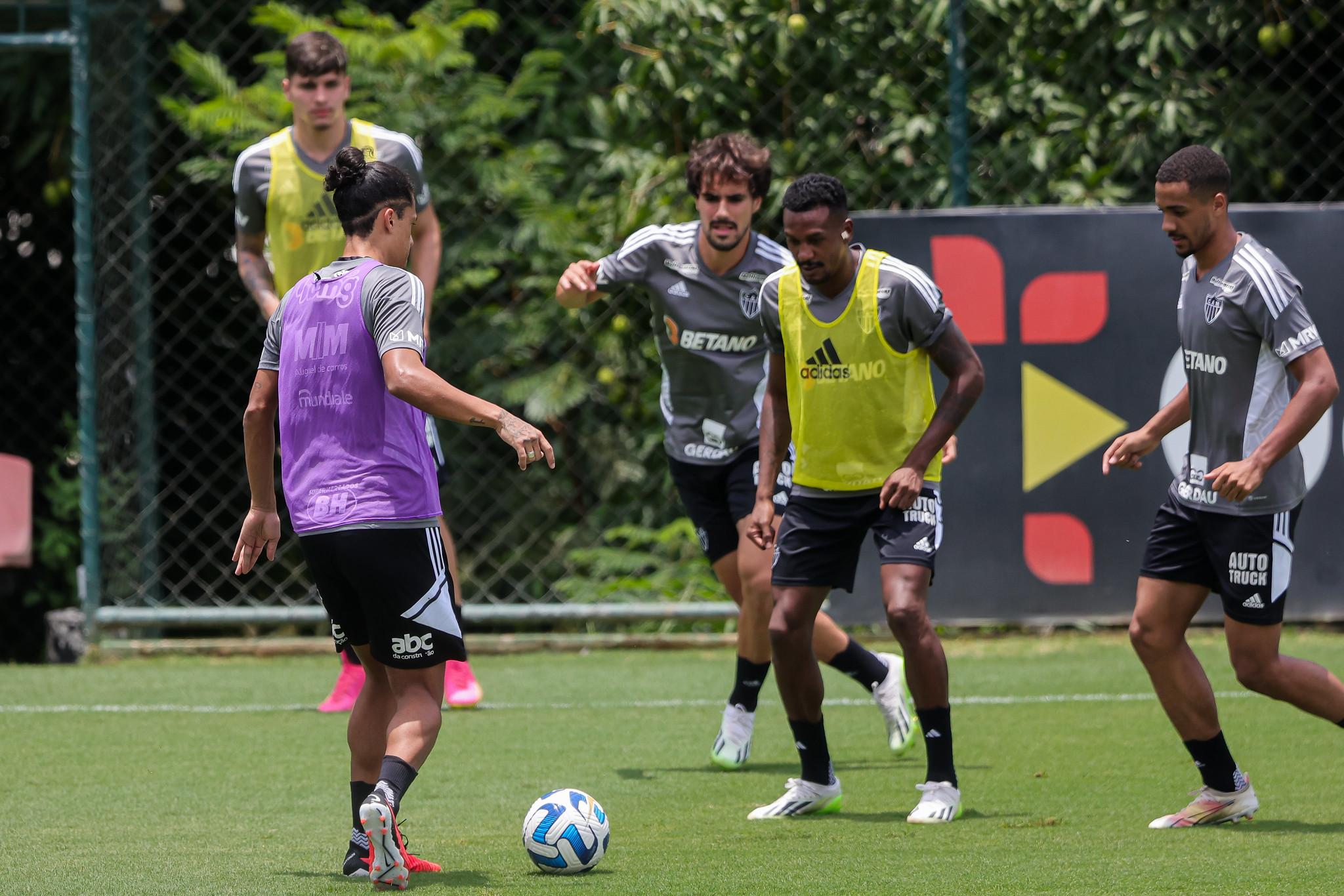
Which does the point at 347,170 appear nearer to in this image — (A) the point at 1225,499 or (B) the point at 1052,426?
(A) the point at 1225,499

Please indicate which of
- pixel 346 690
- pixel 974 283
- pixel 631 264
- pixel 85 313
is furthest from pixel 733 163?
pixel 85 313

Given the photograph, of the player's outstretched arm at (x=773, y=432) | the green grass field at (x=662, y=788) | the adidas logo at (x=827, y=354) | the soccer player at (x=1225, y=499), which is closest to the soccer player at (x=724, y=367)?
the green grass field at (x=662, y=788)

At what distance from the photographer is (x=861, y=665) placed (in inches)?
222

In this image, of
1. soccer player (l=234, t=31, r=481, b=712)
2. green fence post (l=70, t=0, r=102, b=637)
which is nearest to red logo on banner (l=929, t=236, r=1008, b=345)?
soccer player (l=234, t=31, r=481, b=712)

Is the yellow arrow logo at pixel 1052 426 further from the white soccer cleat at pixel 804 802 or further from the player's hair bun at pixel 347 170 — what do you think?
the player's hair bun at pixel 347 170

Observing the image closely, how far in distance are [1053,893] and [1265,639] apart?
4.31 feet

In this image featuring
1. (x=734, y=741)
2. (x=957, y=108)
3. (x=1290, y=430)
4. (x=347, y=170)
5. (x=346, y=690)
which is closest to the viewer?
(x=347, y=170)

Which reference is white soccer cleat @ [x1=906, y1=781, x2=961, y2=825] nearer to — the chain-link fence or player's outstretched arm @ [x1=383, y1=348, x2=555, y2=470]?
player's outstretched arm @ [x1=383, y1=348, x2=555, y2=470]

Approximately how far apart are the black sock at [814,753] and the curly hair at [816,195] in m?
1.53

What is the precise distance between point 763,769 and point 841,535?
1.09m

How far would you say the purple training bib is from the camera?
12.0 feet

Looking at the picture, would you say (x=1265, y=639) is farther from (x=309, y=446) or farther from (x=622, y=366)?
(x=622, y=366)

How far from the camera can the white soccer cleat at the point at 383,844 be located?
11.1 feet

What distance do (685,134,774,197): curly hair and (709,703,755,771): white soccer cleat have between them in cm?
187
